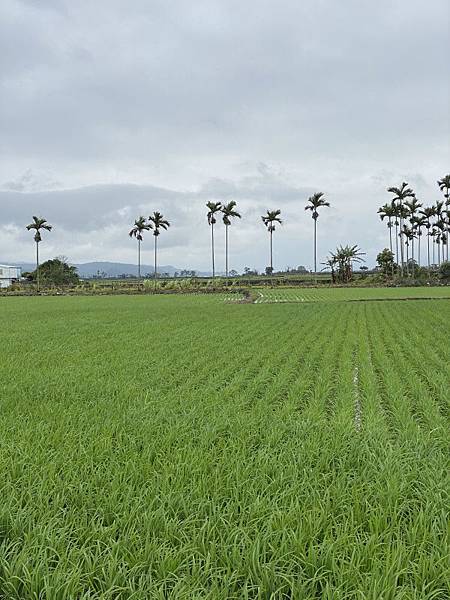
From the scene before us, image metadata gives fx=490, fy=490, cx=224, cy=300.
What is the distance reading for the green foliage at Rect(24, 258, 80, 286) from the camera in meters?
63.5

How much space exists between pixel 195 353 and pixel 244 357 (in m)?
1.13

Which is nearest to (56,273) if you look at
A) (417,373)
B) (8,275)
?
(8,275)

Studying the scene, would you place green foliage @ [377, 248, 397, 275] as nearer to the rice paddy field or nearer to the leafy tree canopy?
the leafy tree canopy

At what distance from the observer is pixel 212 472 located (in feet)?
11.5

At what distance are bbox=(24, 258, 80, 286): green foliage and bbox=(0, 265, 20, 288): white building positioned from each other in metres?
3.10

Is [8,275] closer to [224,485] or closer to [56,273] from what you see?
[56,273]

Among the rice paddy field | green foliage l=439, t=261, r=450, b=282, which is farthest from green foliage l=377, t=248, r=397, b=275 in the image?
the rice paddy field

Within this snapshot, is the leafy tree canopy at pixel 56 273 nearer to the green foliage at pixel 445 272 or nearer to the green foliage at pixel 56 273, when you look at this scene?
the green foliage at pixel 56 273

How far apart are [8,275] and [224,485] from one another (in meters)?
80.8

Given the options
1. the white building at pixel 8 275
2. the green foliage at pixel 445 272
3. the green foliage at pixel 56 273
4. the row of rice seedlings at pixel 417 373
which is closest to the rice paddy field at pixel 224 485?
the row of rice seedlings at pixel 417 373

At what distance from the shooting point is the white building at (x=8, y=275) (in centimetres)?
7144

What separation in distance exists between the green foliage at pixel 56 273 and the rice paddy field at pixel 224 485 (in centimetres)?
5813

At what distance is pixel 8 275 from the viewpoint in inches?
3012

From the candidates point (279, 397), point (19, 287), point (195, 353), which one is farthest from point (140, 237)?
point (279, 397)
